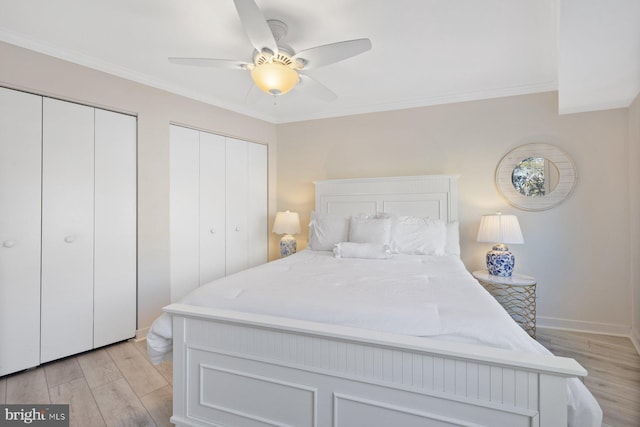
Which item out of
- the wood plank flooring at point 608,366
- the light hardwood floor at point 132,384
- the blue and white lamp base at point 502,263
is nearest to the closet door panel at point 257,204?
the light hardwood floor at point 132,384

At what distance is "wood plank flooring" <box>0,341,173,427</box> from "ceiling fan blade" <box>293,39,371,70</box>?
2.28 m

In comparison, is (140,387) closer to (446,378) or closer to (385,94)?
(446,378)

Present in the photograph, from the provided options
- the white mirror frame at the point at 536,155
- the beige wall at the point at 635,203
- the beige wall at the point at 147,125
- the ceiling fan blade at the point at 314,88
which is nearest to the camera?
the ceiling fan blade at the point at 314,88

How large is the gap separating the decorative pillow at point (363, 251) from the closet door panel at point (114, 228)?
190 centimetres

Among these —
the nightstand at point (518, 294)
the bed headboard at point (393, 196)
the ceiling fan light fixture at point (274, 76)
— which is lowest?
the nightstand at point (518, 294)

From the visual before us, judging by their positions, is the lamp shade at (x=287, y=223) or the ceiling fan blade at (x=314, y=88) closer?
the ceiling fan blade at (x=314, y=88)

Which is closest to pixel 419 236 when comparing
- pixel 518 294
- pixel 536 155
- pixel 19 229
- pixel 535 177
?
pixel 518 294

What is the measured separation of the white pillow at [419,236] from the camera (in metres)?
2.83

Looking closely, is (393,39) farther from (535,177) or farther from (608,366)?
(608,366)

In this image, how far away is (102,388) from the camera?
80.0 inches

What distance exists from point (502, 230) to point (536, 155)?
893 millimetres

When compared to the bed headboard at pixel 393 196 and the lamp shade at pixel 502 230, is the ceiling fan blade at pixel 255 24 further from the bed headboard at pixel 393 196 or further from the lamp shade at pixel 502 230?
the lamp shade at pixel 502 230

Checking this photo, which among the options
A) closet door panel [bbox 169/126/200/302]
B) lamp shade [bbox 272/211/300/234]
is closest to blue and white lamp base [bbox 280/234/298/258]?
lamp shade [bbox 272/211/300/234]

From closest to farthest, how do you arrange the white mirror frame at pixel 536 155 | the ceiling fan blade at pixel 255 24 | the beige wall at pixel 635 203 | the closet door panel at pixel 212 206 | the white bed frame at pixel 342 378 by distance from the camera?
the white bed frame at pixel 342 378, the ceiling fan blade at pixel 255 24, the beige wall at pixel 635 203, the white mirror frame at pixel 536 155, the closet door panel at pixel 212 206
